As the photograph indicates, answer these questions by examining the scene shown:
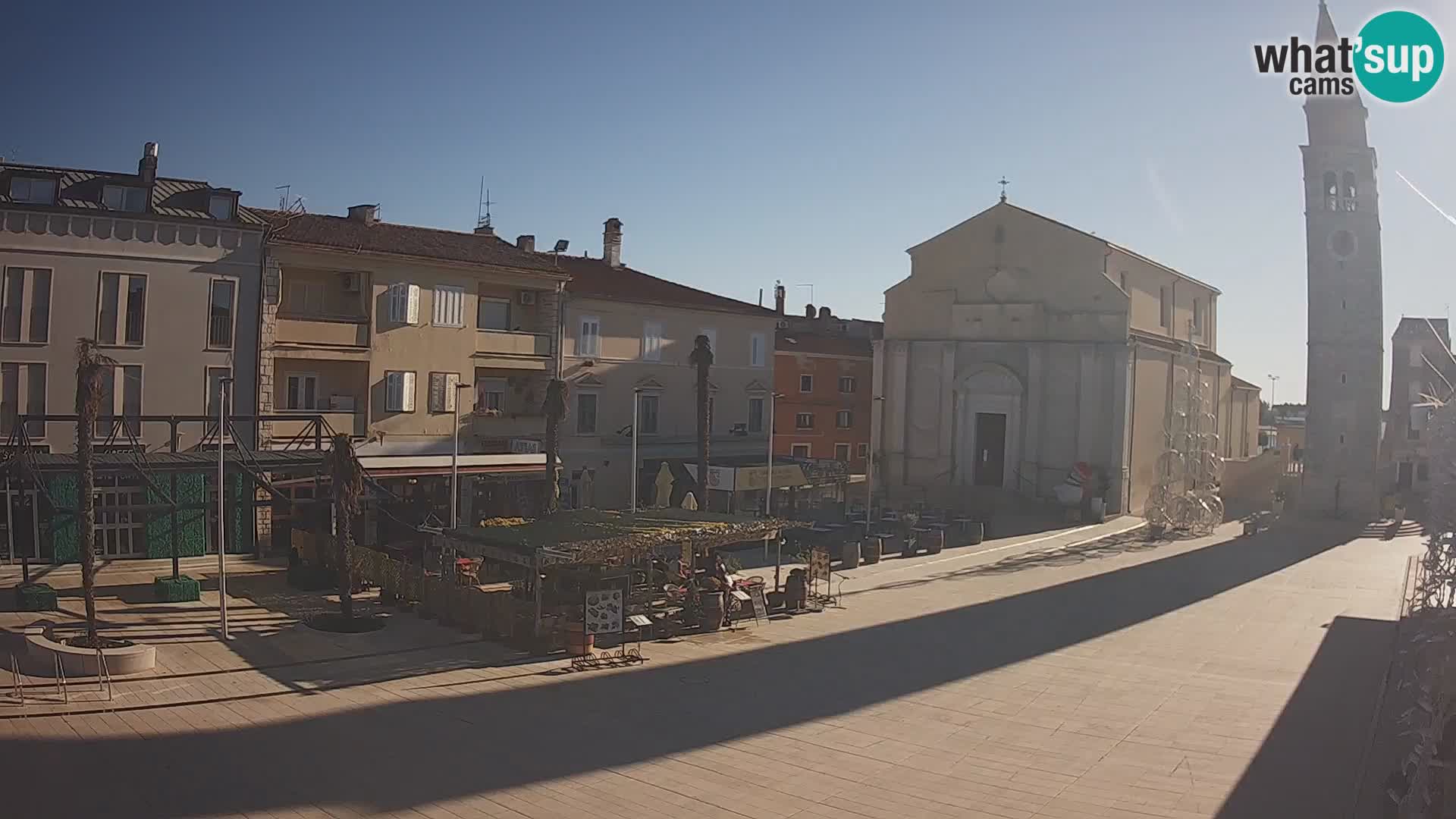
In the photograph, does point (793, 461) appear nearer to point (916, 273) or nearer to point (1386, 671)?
point (916, 273)

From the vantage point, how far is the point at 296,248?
108 ft

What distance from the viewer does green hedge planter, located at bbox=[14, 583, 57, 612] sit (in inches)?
914

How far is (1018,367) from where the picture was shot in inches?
2132

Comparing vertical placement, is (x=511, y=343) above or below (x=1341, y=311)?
below

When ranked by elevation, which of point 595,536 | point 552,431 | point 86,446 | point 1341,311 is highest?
point 1341,311

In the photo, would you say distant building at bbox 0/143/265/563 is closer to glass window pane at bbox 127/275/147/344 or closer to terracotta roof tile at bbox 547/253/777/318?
glass window pane at bbox 127/275/147/344

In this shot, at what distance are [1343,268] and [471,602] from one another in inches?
1905

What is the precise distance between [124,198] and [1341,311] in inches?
2056

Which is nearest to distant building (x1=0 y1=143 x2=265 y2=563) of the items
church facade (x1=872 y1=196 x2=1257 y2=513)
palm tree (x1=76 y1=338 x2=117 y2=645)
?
palm tree (x1=76 y1=338 x2=117 y2=645)

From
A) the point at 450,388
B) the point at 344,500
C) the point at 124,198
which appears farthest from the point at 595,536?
the point at 124,198

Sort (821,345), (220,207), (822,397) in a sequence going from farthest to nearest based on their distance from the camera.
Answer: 1. (821,345)
2. (822,397)
3. (220,207)

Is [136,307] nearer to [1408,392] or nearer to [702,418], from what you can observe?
[702,418]

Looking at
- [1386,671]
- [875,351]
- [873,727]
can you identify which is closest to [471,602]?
[873,727]

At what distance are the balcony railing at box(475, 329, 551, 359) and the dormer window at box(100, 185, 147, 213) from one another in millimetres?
10907
